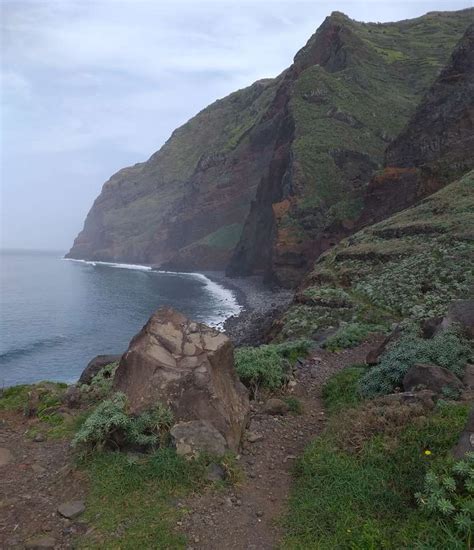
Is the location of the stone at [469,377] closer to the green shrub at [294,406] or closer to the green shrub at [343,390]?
the green shrub at [343,390]

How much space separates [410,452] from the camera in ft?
21.9

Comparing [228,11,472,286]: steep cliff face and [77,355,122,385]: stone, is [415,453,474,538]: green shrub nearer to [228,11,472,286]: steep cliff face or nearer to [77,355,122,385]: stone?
[77,355,122,385]: stone

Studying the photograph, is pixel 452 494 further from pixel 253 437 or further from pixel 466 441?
pixel 253 437

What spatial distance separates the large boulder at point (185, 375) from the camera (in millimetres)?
7918

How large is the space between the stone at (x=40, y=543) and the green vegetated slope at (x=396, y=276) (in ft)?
42.8

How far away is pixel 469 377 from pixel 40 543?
8.58 meters

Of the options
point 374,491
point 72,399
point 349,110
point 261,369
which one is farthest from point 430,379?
point 349,110

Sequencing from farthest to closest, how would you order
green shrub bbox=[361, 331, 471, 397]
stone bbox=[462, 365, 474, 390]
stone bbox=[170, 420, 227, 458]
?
green shrub bbox=[361, 331, 471, 397] < stone bbox=[462, 365, 474, 390] < stone bbox=[170, 420, 227, 458]

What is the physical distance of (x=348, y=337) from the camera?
16.9m

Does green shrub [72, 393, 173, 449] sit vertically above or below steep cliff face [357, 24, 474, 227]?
below

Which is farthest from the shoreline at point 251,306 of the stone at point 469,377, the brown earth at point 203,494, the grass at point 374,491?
the grass at point 374,491

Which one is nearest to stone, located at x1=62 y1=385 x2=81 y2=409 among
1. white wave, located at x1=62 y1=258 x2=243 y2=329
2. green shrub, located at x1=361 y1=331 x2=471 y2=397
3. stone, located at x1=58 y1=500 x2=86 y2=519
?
stone, located at x1=58 y1=500 x2=86 y2=519

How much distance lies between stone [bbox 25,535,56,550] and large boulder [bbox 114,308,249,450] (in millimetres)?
2415

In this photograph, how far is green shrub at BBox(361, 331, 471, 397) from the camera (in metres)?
9.86
